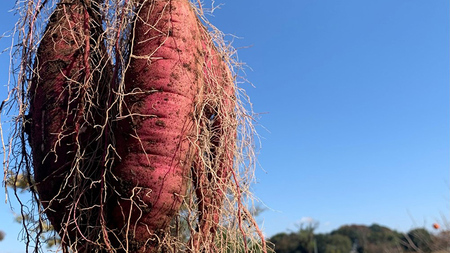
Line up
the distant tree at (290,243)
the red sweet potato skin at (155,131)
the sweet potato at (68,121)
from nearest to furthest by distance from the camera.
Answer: the red sweet potato skin at (155,131) → the sweet potato at (68,121) → the distant tree at (290,243)

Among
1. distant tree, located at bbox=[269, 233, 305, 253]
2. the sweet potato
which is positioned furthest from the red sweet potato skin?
distant tree, located at bbox=[269, 233, 305, 253]

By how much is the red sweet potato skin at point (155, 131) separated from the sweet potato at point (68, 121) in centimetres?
19

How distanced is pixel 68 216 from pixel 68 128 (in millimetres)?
406

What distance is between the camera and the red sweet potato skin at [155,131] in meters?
1.75

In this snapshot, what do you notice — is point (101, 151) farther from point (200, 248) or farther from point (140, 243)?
point (200, 248)

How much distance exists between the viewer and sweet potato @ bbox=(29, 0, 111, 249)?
1.85 metres

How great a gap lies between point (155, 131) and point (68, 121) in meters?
0.46

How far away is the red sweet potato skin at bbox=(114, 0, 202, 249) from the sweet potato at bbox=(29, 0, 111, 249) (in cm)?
19

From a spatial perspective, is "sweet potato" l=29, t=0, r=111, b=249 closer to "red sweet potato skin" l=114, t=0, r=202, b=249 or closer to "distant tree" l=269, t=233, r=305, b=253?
"red sweet potato skin" l=114, t=0, r=202, b=249

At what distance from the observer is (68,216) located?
184 cm

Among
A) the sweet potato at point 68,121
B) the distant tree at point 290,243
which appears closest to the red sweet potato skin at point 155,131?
the sweet potato at point 68,121

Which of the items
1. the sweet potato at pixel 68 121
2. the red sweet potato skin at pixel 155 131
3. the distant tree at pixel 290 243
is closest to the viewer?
the red sweet potato skin at pixel 155 131

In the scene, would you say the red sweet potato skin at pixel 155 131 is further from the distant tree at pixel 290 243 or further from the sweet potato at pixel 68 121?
the distant tree at pixel 290 243

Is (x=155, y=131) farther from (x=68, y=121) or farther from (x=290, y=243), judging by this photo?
(x=290, y=243)
